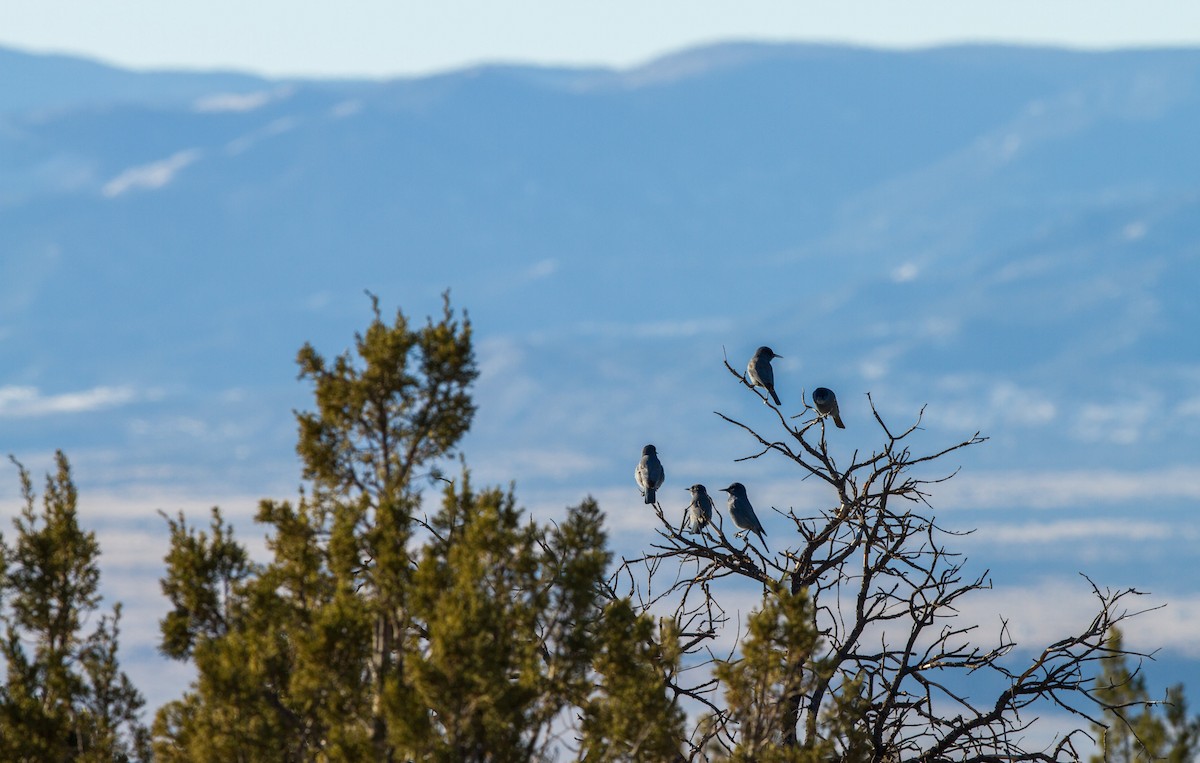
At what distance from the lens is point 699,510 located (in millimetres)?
13164

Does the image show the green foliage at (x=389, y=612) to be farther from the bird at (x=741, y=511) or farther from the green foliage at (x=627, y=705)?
the bird at (x=741, y=511)

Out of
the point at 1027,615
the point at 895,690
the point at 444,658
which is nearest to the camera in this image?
the point at 444,658

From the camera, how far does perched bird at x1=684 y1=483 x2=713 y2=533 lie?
1276 cm

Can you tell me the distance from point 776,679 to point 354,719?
2082 millimetres

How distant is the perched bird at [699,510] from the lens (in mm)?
12758

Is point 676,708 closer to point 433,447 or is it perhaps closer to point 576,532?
point 576,532

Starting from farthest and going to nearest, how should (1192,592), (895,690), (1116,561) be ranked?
(1116,561) < (1192,592) < (895,690)

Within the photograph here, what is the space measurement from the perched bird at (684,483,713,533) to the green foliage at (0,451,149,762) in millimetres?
4622

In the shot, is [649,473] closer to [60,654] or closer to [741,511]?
[741,511]

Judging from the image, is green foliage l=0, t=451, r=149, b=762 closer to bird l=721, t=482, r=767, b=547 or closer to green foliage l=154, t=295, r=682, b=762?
green foliage l=154, t=295, r=682, b=762

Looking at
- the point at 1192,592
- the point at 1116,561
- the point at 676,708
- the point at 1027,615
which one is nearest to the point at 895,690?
the point at 676,708

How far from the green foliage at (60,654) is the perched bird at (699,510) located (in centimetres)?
462

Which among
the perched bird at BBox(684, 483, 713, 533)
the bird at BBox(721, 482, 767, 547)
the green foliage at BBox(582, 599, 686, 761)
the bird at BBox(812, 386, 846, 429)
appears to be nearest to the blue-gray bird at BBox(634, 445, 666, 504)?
the bird at BBox(721, 482, 767, 547)

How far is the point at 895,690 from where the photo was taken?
11.0 meters
